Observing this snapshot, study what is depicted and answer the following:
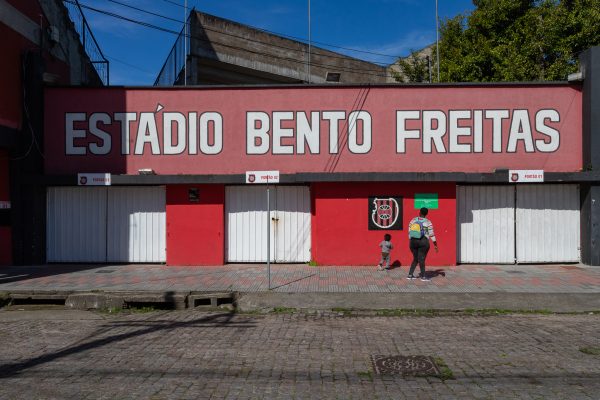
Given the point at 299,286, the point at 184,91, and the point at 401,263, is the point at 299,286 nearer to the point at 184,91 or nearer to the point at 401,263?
the point at 401,263

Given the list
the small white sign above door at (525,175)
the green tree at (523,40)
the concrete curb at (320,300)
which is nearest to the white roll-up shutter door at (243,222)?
the concrete curb at (320,300)

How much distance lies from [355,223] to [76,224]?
749cm

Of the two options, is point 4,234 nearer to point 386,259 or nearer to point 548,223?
point 386,259

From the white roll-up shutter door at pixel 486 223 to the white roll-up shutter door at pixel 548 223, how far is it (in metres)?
0.28

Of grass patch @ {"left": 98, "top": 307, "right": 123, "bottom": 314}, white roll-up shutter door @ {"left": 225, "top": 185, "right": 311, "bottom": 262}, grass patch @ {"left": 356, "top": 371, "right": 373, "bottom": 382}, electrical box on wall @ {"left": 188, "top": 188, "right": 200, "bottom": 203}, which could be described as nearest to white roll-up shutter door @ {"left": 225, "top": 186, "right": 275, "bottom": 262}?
white roll-up shutter door @ {"left": 225, "top": 185, "right": 311, "bottom": 262}

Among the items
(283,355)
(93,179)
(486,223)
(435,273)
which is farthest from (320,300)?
(93,179)

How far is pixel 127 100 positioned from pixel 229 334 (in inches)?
335

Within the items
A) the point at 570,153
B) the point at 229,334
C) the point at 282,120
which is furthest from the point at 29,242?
the point at 570,153

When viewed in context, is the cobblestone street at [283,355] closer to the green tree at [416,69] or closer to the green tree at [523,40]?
the green tree at [523,40]

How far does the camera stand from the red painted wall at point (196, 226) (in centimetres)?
1382

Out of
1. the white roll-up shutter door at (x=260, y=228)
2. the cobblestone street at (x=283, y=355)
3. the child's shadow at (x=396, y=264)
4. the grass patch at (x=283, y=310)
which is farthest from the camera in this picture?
the white roll-up shutter door at (x=260, y=228)

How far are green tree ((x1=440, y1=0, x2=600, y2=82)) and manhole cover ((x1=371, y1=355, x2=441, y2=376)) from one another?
1509 cm

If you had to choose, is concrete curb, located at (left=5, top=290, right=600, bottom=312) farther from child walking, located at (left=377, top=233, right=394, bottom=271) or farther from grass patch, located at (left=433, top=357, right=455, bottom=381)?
grass patch, located at (left=433, top=357, right=455, bottom=381)

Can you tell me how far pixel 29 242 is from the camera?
1384 cm
